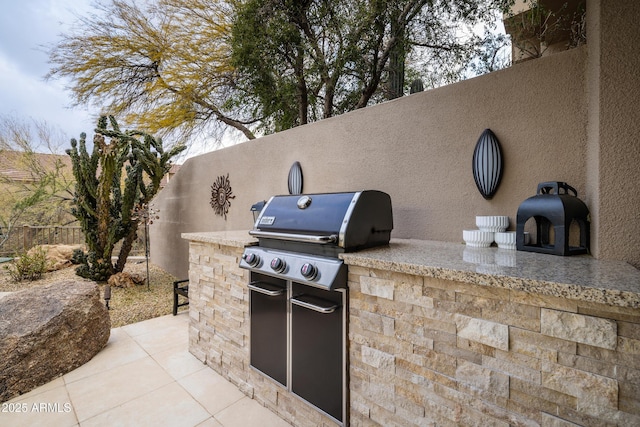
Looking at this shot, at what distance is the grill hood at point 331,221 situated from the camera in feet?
5.74

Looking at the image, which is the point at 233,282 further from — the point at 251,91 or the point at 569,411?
the point at 251,91

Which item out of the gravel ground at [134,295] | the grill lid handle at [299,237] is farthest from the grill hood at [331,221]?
the gravel ground at [134,295]

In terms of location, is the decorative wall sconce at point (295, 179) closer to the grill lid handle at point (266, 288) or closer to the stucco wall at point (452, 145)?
the stucco wall at point (452, 145)

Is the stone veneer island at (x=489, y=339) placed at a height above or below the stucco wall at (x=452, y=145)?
below

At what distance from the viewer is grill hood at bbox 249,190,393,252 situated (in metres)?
1.75

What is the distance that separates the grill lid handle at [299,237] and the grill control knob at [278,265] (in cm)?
16

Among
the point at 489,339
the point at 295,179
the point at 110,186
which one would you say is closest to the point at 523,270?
the point at 489,339

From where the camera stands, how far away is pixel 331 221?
71.4 inches

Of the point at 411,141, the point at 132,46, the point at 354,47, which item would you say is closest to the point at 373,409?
the point at 411,141

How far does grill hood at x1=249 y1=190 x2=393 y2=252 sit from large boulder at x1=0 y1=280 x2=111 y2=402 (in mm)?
2103

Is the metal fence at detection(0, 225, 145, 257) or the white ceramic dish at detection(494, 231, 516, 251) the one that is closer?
the white ceramic dish at detection(494, 231, 516, 251)

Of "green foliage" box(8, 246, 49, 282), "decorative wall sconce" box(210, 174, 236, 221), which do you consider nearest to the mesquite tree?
"green foliage" box(8, 246, 49, 282)

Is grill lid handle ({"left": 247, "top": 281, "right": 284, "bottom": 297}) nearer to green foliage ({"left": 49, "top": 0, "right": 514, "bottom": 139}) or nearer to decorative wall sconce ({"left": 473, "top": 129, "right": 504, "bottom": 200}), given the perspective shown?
decorative wall sconce ({"left": 473, "top": 129, "right": 504, "bottom": 200})

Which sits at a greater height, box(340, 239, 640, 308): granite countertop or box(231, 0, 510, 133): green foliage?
box(231, 0, 510, 133): green foliage
